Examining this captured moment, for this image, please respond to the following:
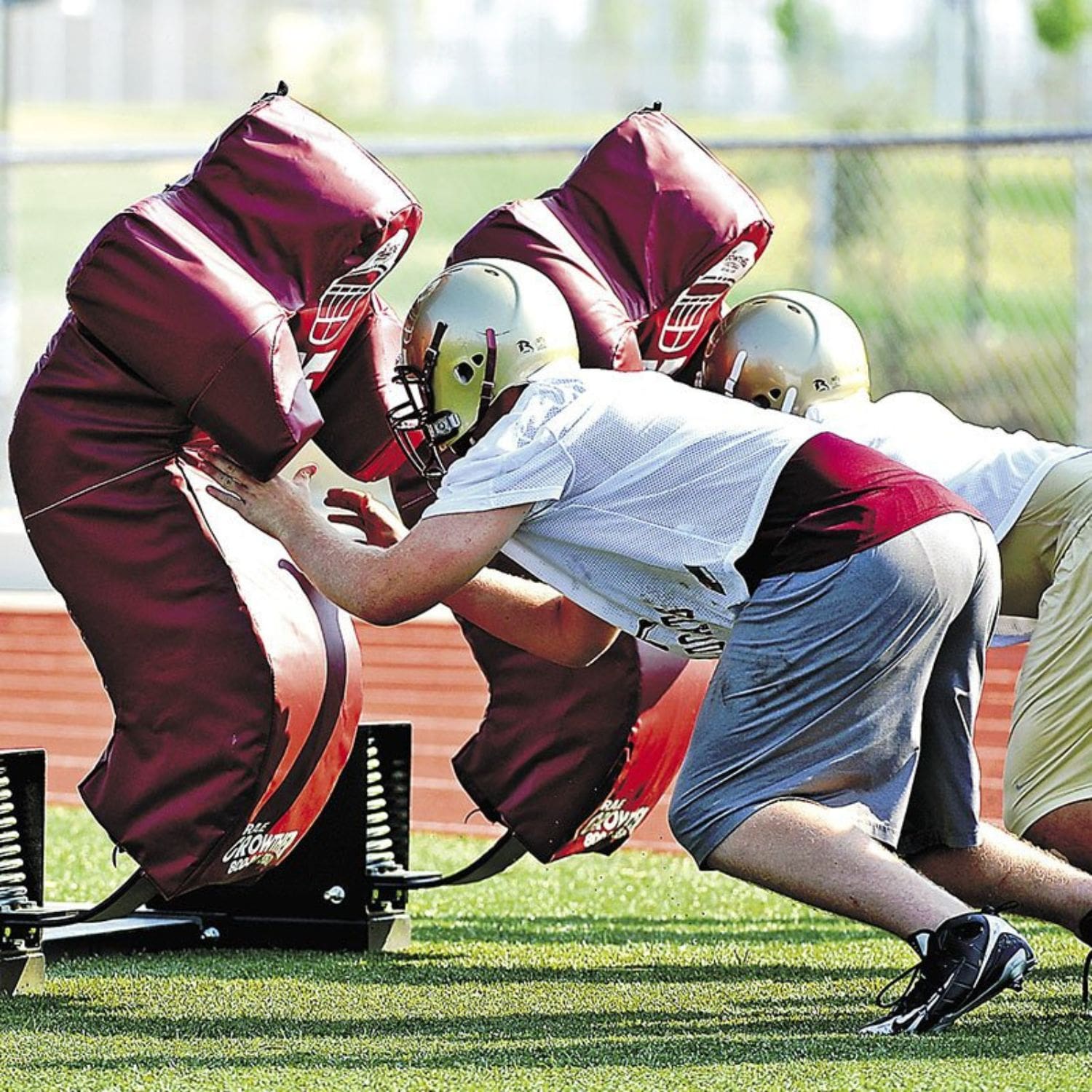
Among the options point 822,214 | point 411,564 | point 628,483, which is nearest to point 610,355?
point 628,483

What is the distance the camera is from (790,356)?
466 cm

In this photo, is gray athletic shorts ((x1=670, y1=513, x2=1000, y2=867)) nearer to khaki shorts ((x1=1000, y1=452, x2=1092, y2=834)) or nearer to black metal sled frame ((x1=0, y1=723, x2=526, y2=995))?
khaki shorts ((x1=1000, y1=452, x2=1092, y2=834))

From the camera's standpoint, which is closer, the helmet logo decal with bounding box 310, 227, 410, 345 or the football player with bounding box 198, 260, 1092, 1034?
the football player with bounding box 198, 260, 1092, 1034

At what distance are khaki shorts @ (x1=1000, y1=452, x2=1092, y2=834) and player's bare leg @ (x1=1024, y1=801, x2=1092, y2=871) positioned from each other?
0.05ft

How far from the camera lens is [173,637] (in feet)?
13.8

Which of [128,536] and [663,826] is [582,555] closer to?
[128,536]

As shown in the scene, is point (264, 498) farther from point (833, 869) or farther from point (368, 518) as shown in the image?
point (833, 869)

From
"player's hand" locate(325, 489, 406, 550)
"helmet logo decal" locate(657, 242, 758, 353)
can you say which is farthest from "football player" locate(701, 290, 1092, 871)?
"player's hand" locate(325, 489, 406, 550)

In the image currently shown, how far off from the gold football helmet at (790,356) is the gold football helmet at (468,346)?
0.66 metres

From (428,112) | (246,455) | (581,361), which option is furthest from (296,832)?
(428,112)

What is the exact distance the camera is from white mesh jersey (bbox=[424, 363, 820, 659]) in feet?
12.4

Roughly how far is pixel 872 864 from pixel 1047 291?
1048 cm

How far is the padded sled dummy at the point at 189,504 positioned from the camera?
13.5ft

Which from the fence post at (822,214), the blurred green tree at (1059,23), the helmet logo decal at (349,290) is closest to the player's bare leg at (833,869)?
the helmet logo decal at (349,290)
